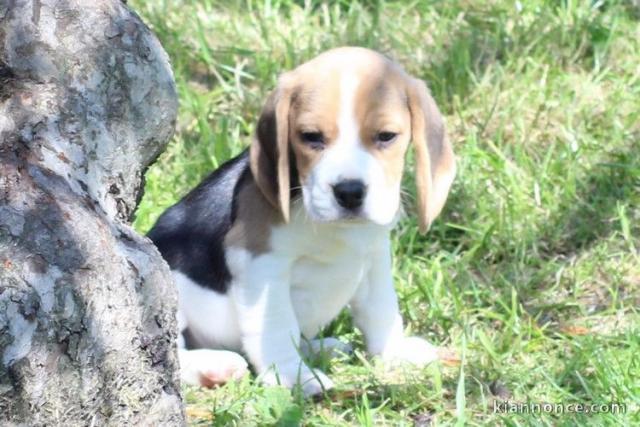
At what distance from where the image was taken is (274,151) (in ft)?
15.8

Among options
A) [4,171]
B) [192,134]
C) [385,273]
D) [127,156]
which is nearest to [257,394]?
[385,273]

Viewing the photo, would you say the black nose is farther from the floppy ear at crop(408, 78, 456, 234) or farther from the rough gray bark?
the rough gray bark

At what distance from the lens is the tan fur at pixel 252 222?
4879 millimetres

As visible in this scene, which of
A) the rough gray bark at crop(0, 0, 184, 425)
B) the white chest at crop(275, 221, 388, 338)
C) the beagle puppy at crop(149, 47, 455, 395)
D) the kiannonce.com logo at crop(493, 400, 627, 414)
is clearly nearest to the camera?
the rough gray bark at crop(0, 0, 184, 425)

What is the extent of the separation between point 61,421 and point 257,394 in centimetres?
135

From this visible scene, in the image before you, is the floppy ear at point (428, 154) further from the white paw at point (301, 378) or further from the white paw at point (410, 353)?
the white paw at point (301, 378)

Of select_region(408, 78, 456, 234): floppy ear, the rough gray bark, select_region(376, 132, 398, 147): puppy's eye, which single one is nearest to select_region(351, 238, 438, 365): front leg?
select_region(408, 78, 456, 234): floppy ear

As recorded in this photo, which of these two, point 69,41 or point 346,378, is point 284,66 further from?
point 69,41

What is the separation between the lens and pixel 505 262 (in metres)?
6.05

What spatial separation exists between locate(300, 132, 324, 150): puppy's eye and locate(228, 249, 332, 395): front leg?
0.50m

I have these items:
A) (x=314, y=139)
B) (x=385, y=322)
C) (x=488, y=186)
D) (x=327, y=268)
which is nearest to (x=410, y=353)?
(x=385, y=322)

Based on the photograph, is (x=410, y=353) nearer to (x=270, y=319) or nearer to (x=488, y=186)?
(x=270, y=319)

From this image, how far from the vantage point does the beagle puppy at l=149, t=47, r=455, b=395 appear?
180 inches

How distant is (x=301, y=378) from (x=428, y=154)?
972 mm
